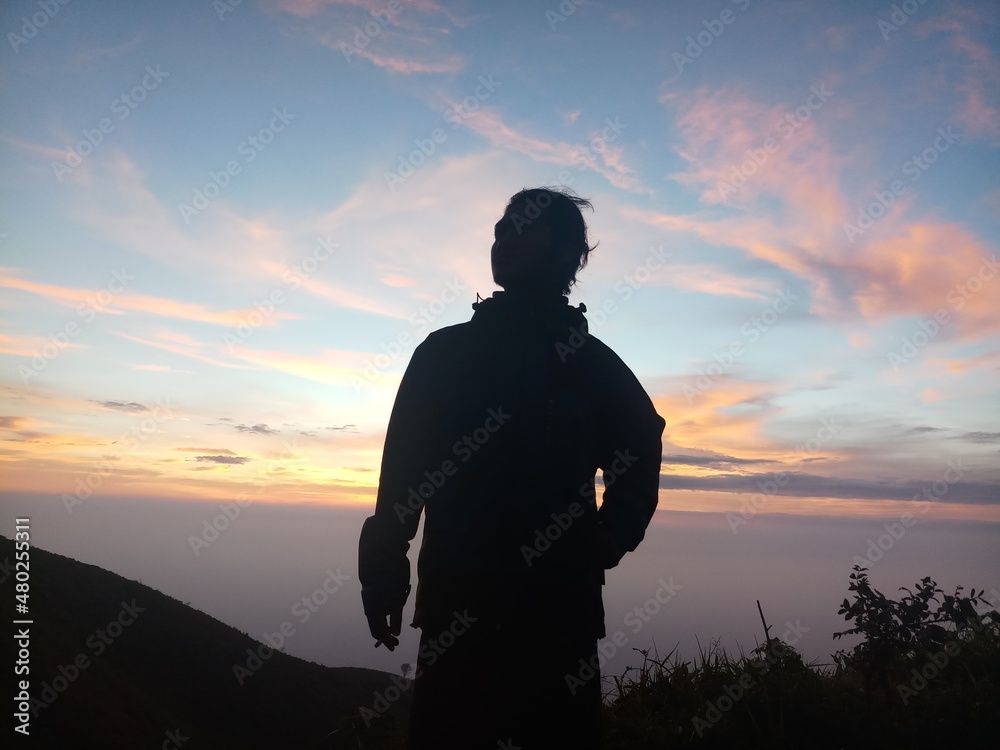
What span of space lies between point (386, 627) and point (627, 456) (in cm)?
152

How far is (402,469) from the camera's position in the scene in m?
3.06

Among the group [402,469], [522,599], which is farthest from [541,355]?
[522,599]

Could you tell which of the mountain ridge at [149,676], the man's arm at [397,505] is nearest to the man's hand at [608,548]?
the man's arm at [397,505]

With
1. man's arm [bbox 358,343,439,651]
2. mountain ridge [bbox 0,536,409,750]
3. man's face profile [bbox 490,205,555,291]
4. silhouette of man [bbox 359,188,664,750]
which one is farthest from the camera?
mountain ridge [bbox 0,536,409,750]

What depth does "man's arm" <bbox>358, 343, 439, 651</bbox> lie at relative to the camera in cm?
283

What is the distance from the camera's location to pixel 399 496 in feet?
9.86

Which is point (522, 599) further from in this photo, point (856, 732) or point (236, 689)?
point (236, 689)

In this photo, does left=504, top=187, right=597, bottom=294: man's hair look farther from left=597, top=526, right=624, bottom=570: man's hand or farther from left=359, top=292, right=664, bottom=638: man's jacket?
left=597, top=526, right=624, bottom=570: man's hand

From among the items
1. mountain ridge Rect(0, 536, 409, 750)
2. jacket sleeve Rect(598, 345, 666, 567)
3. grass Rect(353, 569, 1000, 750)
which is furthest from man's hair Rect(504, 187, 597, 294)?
mountain ridge Rect(0, 536, 409, 750)

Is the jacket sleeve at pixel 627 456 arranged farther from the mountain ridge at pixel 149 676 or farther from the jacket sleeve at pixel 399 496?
the mountain ridge at pixel 149 676

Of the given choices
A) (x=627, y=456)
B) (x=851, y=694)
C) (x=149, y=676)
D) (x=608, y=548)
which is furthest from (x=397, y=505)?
(x=149, y=676)

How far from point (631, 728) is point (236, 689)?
29953 millimetres

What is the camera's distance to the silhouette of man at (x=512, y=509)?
270 centimetres

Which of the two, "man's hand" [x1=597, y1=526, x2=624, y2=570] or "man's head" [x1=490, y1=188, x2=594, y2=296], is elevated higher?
"man's head" [x1=490, y1=188, x2=594, y2=296]
